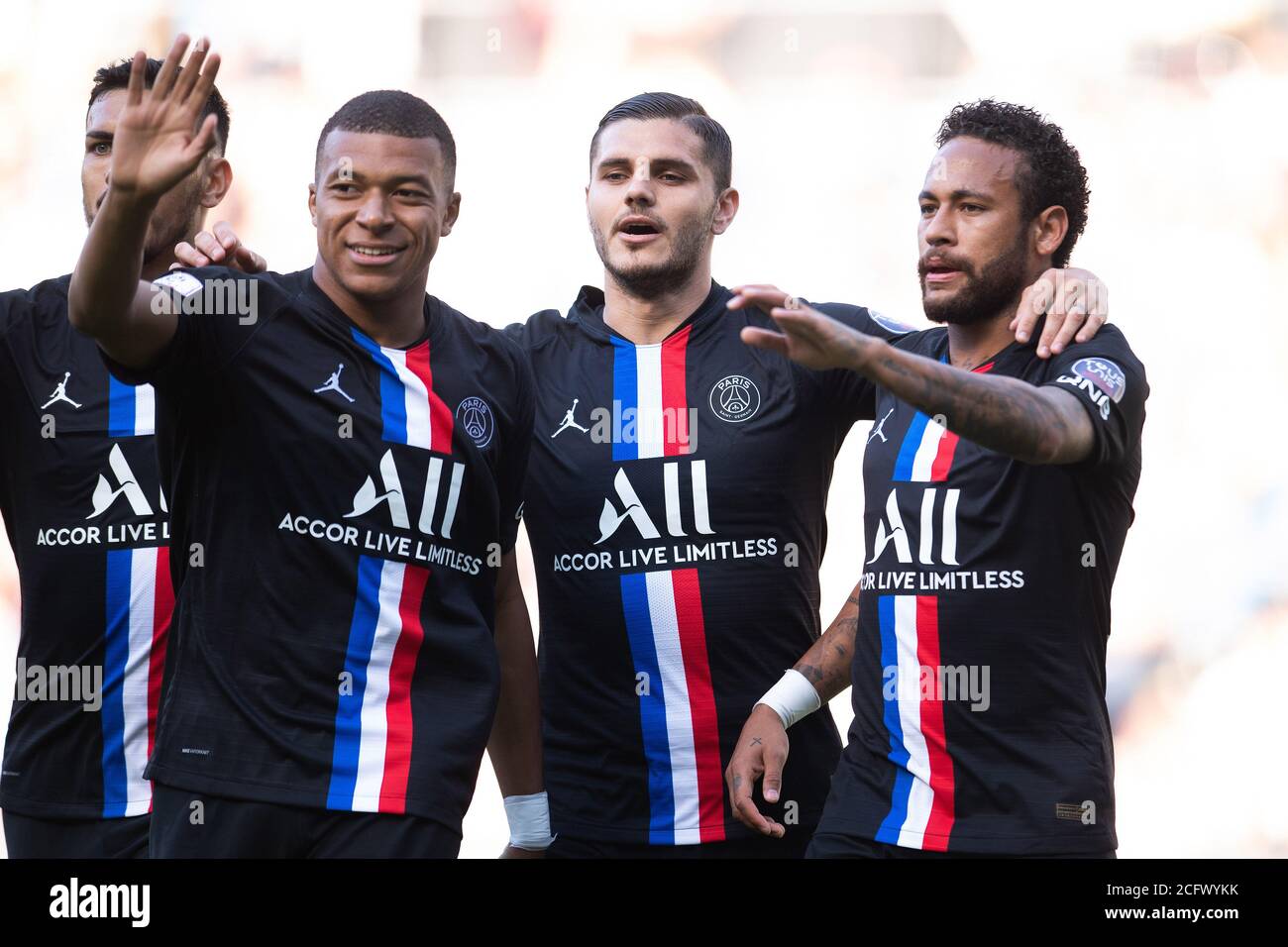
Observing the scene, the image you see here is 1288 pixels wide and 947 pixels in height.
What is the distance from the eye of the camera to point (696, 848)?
3.65 metres

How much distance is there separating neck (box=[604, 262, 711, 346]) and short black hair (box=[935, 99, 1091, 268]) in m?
0.74

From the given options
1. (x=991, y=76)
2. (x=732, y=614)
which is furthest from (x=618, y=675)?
(x=991, y=76)

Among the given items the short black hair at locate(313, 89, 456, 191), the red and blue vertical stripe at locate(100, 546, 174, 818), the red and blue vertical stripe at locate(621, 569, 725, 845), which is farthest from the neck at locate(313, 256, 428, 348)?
the red and blue vertical stripe at locate(621, 569, 725, 845)

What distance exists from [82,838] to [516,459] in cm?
131

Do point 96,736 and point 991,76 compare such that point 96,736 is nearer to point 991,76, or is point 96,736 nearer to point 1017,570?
point 1017,570

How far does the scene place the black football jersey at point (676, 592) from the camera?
3.69 m

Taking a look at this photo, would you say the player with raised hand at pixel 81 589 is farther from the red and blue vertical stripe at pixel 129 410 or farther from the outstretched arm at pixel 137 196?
the outstretched arm at pixel 137 196

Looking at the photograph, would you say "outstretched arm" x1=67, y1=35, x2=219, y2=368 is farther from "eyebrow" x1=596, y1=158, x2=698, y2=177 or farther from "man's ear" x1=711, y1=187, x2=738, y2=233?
"man's ear" x1=711, y1=187, x2=738, y2=233

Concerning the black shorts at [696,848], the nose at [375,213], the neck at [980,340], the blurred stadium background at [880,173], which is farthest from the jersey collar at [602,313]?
the blurred stadium background at [880,173]

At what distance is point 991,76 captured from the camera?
7754 millimetres

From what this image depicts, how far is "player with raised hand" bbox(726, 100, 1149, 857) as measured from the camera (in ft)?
10.1

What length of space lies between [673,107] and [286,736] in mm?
2025

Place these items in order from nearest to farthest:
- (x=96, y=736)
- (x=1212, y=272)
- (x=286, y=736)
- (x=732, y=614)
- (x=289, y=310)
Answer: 1. (x=286, y=736)
2. (x=289, y=310)
3. (x=96, y=736)
4. (x=732, y=614)
5. (x=1212, y=272)

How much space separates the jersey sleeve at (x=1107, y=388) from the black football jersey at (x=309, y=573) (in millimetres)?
1249
